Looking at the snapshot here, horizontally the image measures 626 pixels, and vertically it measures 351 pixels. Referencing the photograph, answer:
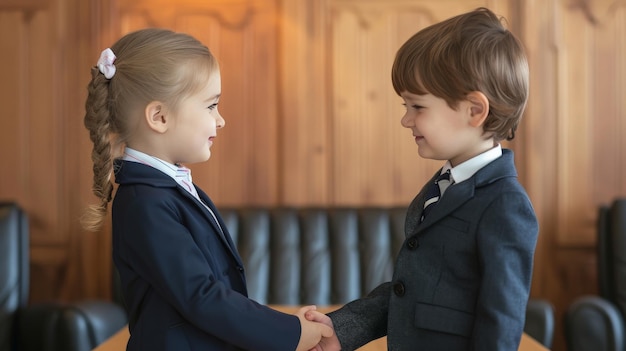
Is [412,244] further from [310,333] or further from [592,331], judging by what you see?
[592,331]

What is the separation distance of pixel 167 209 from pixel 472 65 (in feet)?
2.09

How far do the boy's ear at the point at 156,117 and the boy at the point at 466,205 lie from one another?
1.54ft

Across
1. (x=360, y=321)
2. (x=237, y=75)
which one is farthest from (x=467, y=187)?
(x=237, y=75)

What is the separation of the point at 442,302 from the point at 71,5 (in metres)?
2.65

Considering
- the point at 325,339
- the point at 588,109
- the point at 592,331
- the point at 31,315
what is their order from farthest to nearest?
the point at 588,109 → the point at 31,315 → the point at 592,331 → the point at 325,339

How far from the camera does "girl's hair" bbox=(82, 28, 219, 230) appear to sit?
63.3 inches

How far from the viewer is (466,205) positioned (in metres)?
1.49

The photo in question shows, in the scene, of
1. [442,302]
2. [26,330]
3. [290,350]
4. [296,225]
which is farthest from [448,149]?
[26,330]

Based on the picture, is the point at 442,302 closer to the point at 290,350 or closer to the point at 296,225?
the point at 290,350

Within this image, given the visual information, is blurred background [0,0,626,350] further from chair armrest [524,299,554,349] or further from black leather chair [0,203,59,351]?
chair armrest [524,299,554,349]

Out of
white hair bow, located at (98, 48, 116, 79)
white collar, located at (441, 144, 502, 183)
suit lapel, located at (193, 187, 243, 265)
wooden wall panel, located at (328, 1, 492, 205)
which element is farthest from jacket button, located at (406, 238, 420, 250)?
wooden wall panel, located at (328, 1, 492, 205)

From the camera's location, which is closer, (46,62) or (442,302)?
(442,302)

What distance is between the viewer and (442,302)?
1.48m

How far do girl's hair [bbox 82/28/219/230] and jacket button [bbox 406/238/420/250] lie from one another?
1.73ft
